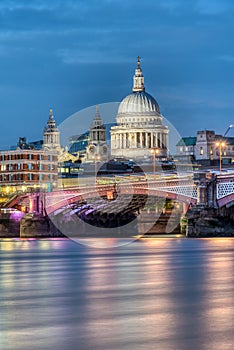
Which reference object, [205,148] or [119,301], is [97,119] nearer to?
[205,148]

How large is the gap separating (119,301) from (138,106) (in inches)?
5839

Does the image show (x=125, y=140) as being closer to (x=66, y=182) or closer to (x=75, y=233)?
(x=66, y=182)

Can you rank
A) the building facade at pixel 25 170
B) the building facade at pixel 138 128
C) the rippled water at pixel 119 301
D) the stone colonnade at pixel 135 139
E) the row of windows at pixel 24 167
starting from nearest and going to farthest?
the rippled water at pixel 119 301
the building facade at pixel 25 170
the row of windows at pixel 24 167
the building facade at pixel 138 128
the stone colonnade at pixel 135 139

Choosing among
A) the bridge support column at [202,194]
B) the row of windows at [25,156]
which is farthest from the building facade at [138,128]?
the bridge support column at [202,194]

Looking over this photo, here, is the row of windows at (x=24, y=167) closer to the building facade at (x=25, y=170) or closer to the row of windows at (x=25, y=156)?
A: the building facade at (x=25, y=170)

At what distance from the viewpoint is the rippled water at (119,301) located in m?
22.9

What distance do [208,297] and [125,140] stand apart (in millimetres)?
143581

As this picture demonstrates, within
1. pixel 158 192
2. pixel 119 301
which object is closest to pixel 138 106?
pixel 158 192

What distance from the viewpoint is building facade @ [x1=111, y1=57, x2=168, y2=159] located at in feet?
564

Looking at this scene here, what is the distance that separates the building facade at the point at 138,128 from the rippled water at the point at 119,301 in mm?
121286

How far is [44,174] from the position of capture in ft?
375

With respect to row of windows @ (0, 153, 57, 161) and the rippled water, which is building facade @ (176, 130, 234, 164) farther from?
the rippled water

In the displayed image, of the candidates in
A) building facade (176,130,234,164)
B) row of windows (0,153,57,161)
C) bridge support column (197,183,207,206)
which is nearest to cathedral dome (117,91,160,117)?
building facade (176,130,234,164)

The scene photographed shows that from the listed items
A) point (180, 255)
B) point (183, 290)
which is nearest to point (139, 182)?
point (180, 255)
